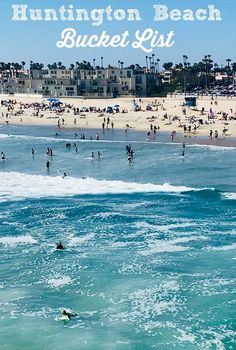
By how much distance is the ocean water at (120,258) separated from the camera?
2123 centimetres

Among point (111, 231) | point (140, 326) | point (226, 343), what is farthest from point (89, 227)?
point (226, 343)

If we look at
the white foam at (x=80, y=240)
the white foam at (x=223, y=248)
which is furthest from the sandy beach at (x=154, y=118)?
the white foam at (x=223, y=248)

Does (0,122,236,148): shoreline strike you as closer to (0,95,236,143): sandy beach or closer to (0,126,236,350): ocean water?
(0,95,236,143): sandy beach

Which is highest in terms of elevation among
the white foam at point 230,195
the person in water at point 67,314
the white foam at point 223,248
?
the white foam at point 230,195

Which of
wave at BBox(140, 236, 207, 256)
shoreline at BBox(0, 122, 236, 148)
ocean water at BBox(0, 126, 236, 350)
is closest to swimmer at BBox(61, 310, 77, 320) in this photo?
ocean water at BBox(0, 126, 236, 350)

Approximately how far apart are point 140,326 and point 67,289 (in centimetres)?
449

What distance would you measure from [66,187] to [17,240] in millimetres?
13670

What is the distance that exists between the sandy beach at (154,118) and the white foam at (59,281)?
147 ft

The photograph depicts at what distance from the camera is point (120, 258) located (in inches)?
1117

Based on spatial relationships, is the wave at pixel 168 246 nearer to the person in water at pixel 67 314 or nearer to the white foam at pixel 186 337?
the person in water at pixel 67 314

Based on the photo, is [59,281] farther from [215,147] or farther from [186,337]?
[215,147]

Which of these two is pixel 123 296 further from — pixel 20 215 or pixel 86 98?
pixel 86 98

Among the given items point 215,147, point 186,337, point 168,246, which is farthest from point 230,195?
point 215,147

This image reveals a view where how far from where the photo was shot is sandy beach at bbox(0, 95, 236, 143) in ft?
256
